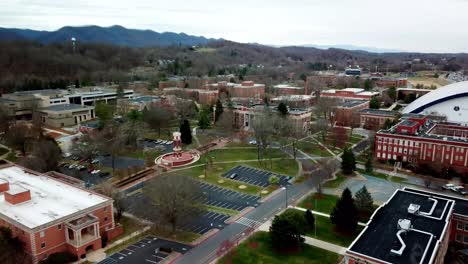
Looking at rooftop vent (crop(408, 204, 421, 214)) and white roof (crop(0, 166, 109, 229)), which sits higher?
rooftop vent (crop(408, 204, 421, 214))

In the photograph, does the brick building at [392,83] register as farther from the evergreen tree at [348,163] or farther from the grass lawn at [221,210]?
the grass lawn at [221,210]

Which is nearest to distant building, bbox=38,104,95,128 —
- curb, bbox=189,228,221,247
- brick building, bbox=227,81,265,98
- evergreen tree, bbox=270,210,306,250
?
brick building, bbox=227,81,265,98

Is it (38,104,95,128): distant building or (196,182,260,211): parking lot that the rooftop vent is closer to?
(196,182,260,211): parking lot

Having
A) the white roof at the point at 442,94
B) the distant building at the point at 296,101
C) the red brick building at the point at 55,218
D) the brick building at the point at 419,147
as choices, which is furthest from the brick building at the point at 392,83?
the red brick building at the point at 55,218

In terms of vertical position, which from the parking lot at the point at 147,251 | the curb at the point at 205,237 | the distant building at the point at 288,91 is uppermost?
the distant building at the point at 288,91

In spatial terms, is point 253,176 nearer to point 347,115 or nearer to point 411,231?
point 411,231

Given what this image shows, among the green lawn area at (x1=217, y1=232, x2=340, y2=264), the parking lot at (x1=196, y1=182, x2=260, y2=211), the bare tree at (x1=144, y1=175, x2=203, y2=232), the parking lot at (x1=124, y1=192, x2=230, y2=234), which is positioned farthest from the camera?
the parking lot at (x1=196, y1=182, x2=260, y2=211)

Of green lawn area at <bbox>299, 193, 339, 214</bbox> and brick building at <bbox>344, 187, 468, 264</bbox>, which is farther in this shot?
green lawn area at <bbox>299, 193, 339, 214</bbox>

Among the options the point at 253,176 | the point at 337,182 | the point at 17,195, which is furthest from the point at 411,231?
the point at 17,195
